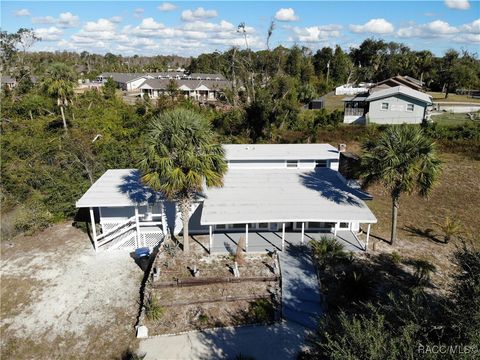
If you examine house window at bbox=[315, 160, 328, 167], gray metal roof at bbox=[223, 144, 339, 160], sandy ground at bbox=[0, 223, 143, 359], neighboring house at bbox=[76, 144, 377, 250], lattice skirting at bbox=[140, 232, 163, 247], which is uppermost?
gray metal roof at bbox=[223, 144, 339, 160]

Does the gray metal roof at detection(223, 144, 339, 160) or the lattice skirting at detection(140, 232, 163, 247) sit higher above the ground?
the gray metal roof at detection(223, 144, 339, 160)

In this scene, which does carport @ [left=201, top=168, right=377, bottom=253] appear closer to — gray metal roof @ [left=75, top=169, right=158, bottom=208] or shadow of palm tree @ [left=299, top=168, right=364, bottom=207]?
shadow of palm tree @ [left=299, top=168, right=364, bottom=207]

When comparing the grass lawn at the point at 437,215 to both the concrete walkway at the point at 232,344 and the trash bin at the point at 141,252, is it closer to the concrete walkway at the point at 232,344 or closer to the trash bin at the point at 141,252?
the concrete walkway at the point at 232,344

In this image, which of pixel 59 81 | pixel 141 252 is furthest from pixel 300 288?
pixel 59 81

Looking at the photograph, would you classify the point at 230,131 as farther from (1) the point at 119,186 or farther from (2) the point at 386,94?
(1) the point at 119,186

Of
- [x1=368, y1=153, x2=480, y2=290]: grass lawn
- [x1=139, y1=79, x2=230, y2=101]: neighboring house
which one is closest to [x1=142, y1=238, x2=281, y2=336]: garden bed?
[x1=368, y1=153, x2=480, y2=290]: grass lawn

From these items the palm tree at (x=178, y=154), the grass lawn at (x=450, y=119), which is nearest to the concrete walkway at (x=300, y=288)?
the palm tree at (x=178, y=154)
